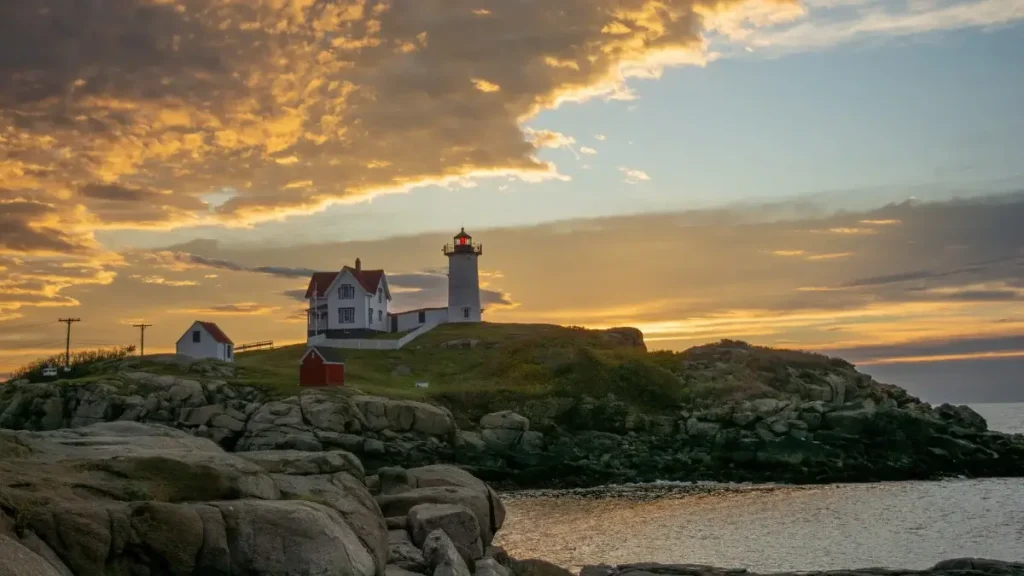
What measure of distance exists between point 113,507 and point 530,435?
4910 cm

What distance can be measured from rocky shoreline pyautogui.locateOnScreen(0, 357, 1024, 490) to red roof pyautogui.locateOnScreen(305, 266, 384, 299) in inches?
1339

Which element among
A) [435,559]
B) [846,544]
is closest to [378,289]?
[846,544]

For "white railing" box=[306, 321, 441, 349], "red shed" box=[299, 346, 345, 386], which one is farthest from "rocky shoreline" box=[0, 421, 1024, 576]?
"white railing" box=[306, 321, 441, 349]

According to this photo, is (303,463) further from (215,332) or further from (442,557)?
(215,332)

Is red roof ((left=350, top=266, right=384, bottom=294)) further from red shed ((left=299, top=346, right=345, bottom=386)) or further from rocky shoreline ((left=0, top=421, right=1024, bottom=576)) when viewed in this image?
rocky shoreline ((left=0, top=421, right=1024, bottom=576))

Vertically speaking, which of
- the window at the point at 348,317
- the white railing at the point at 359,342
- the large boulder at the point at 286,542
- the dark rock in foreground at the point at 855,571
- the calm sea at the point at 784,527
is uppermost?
the window at the point at 348,317

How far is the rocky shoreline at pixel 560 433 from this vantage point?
60156mm

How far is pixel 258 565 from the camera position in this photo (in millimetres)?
17656

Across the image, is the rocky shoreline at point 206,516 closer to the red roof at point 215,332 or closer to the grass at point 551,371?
the grass at point 551,371

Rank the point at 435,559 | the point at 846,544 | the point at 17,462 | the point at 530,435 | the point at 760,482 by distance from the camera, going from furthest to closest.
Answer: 1. the point at 530,435
2. the point at 760,482
3. the point at 846,544
4. the point at 435,559
5. the point at 17,462

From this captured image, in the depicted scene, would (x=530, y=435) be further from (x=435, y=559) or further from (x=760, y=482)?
(x=435, y=559)

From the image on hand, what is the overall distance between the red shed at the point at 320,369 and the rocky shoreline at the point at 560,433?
11.3ft

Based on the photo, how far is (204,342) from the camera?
8806 centimetres

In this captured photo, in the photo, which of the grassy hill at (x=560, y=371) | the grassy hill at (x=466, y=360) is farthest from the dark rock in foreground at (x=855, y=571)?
the grassy hill at (x=466, y=360)
